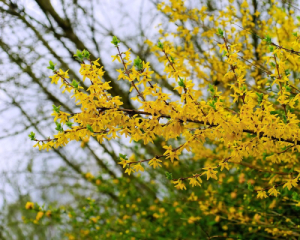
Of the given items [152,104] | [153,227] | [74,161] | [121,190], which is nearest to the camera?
[152,104]

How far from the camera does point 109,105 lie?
1.86 m

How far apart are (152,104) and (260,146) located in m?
0.87

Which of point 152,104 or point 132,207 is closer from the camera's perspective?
point 152,104

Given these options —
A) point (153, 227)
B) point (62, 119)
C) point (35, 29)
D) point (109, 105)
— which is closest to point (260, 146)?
point (109, 105)

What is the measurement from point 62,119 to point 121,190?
12.2 ft

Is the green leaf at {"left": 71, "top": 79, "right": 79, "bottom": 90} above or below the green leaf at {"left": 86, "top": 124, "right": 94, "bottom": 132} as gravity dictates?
above

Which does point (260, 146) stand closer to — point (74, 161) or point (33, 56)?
point (33, 56)

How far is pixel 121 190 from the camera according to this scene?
213 inches

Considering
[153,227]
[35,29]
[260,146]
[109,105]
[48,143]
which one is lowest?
[260,146]

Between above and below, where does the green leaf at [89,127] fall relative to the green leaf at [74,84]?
below

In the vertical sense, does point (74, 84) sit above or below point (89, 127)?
above

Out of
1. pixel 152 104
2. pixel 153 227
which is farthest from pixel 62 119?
pixel 153 227

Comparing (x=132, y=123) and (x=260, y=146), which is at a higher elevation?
(x=132, y=123)

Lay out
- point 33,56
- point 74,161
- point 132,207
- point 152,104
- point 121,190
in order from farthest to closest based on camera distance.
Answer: point 74,161 → point 33,56 → point 121,190 → point 132,207 → point 152,104
